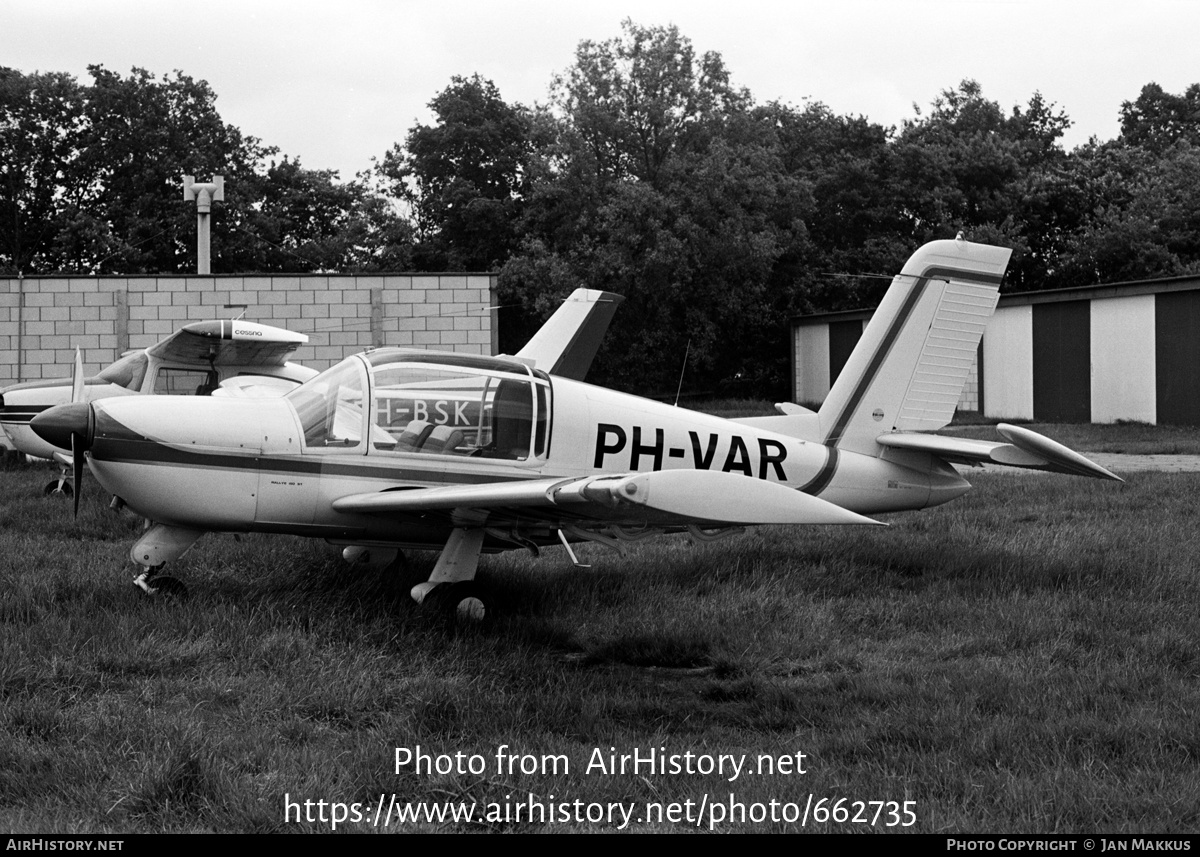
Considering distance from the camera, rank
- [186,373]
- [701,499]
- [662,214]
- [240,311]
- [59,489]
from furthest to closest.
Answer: [662,214], [240,311], [186,373], [59,489], [701,499]

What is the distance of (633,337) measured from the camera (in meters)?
33.9

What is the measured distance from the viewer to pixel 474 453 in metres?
7.01

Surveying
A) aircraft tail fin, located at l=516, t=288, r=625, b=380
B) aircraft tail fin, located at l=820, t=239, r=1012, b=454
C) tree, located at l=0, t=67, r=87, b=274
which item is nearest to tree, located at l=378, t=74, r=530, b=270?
tree, located at l=0, t=67, r=87, b=274

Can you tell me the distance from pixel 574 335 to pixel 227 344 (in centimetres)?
420

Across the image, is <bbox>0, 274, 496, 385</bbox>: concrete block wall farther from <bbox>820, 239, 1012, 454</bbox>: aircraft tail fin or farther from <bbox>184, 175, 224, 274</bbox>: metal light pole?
<bbox>820, 239, 1012, 454</bbox>: aircraft tail fin

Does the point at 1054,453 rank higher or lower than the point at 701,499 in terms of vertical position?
higher

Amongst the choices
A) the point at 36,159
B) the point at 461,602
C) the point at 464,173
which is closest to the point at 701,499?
the point at 461,602

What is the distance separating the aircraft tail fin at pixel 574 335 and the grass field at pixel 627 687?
5983mm

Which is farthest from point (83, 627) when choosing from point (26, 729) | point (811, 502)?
point (811, 502)

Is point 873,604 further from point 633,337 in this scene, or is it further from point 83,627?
point 633,337

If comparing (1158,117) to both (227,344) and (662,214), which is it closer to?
(662,214)

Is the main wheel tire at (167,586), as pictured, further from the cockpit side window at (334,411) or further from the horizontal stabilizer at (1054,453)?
the horizontal stabilizer at (1054,453)

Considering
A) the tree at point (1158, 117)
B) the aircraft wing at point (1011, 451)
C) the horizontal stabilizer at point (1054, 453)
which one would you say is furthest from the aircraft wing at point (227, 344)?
the tree at point (1158, 117)

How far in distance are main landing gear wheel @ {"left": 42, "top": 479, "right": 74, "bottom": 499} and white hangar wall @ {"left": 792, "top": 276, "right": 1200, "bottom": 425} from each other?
788 inches
